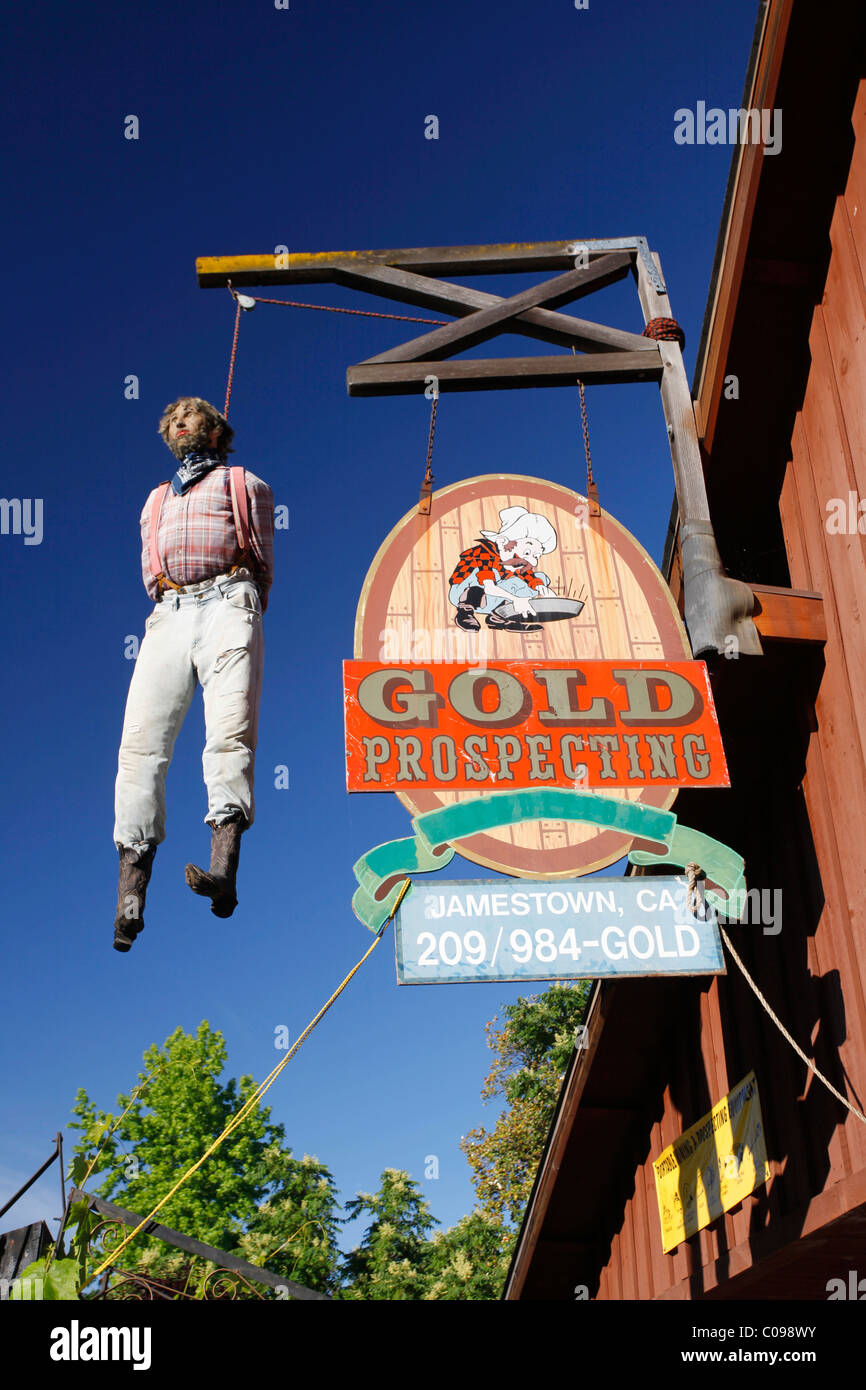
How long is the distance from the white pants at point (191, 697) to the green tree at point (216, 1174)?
21.6 metres

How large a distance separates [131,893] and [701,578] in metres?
2.87

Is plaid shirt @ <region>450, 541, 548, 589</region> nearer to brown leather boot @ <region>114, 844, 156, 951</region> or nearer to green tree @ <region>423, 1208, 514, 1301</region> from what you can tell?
brown leather boot @ <region>114, 844, 156, 951</region>

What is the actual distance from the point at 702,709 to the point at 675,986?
339cm

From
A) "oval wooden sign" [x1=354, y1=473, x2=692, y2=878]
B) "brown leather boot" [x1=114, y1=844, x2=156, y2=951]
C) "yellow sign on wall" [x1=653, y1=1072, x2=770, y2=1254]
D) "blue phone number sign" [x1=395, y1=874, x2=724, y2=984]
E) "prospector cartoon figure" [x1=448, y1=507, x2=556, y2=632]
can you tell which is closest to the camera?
"blue phone number sign" [x1=395, y1=874, x2=724, y2=984]

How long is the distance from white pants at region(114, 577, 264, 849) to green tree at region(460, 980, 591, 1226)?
2044cm

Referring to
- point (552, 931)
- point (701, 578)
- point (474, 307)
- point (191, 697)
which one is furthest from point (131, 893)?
point (474, 307)

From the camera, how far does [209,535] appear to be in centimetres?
532

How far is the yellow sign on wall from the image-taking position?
6.36 m

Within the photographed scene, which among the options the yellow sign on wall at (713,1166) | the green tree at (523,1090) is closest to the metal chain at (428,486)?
the yellow sign on wall at (713,1166)

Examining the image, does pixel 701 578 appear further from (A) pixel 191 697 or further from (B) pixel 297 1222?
(B) pixel 297 1222

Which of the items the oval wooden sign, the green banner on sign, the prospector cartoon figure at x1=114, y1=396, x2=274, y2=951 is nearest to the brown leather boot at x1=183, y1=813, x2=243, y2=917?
the prospector cartoon figure at x1=114, y1=396, x2=274, y2=951

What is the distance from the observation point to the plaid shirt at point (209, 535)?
5.29 m

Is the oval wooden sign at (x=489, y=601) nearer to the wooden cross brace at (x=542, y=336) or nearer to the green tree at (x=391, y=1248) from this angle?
the wooden cross brace at (x=542, y=336)

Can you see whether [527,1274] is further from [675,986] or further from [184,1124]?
[184,1124]
